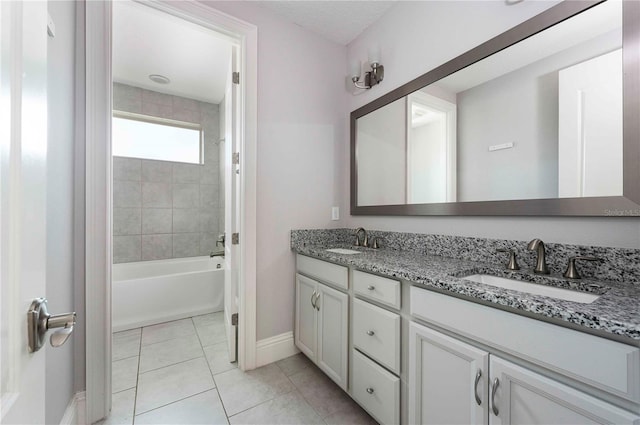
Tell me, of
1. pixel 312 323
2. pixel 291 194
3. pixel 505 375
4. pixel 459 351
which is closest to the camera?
pixel 505 375

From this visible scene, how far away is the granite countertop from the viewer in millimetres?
648

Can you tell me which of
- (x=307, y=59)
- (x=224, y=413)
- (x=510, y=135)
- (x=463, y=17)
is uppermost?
(x=307, y=59)

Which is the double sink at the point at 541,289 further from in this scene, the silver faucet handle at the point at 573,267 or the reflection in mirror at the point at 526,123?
the reflection in mirror at the point at 526,123

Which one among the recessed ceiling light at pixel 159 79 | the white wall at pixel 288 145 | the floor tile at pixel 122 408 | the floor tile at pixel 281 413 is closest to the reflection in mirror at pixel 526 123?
the white wall at pixel 288 145

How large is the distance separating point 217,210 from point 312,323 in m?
2.57

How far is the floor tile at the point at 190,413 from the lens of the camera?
1.39 meters

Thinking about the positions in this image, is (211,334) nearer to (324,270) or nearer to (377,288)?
(324,270)

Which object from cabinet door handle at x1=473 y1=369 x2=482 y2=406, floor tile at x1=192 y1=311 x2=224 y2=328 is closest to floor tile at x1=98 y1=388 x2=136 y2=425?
floor tile at x1=192 y1=311 x2=224 y2=328

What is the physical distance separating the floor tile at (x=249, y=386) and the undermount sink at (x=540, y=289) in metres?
1.31

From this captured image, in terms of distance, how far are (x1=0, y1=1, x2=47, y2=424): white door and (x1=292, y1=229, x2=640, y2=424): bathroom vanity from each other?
110 centimetres

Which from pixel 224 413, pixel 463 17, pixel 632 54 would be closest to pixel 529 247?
A: pixel 632 54

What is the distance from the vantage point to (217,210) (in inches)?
150

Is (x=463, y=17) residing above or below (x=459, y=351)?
above

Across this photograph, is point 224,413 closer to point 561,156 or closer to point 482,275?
point 482,275
